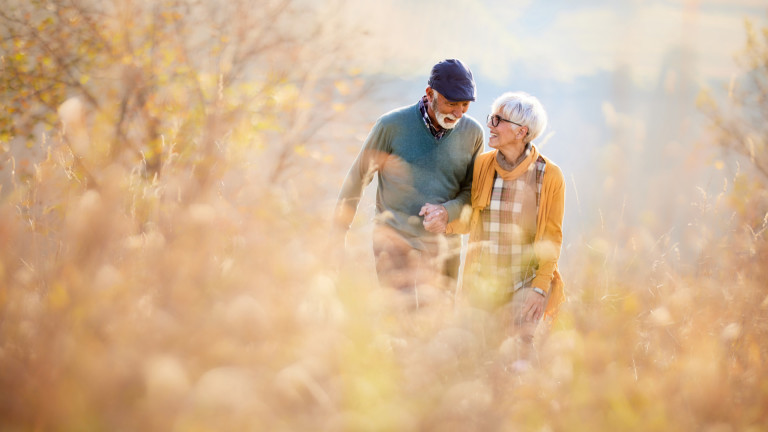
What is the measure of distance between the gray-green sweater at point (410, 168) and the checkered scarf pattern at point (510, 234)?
0.28m

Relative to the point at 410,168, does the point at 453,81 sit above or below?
above

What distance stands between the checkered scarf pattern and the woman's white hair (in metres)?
0.16

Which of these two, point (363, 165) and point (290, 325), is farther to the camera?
point (363, 165)

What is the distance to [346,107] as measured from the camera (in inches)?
313

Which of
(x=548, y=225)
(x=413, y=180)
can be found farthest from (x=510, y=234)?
(x=413, y=180)

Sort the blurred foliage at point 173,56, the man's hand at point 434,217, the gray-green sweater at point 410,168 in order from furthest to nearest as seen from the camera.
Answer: the blurred foliage at point 173,56 → the gray-green sweater at point 410,168 → the man's hand at point 434,217

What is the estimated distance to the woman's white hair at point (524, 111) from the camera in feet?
9.72

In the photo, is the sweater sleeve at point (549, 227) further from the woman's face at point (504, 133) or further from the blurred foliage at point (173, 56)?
the blurred foliage at point (173, 56)

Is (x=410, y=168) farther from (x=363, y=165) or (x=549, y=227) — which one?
(x=549, y=227)

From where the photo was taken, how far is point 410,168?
3.34 metres

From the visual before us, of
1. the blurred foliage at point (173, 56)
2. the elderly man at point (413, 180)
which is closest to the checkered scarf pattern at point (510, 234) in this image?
the elderly man at point (413, 180)

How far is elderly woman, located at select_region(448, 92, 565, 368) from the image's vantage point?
9.78ft

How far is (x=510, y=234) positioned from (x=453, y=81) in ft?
3.03

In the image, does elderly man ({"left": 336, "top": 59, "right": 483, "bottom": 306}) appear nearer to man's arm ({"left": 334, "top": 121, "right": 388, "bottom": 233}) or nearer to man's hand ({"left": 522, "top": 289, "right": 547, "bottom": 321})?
man's arm ({"left": 334, "top": 121, "right": 388, "bottom": 233})
